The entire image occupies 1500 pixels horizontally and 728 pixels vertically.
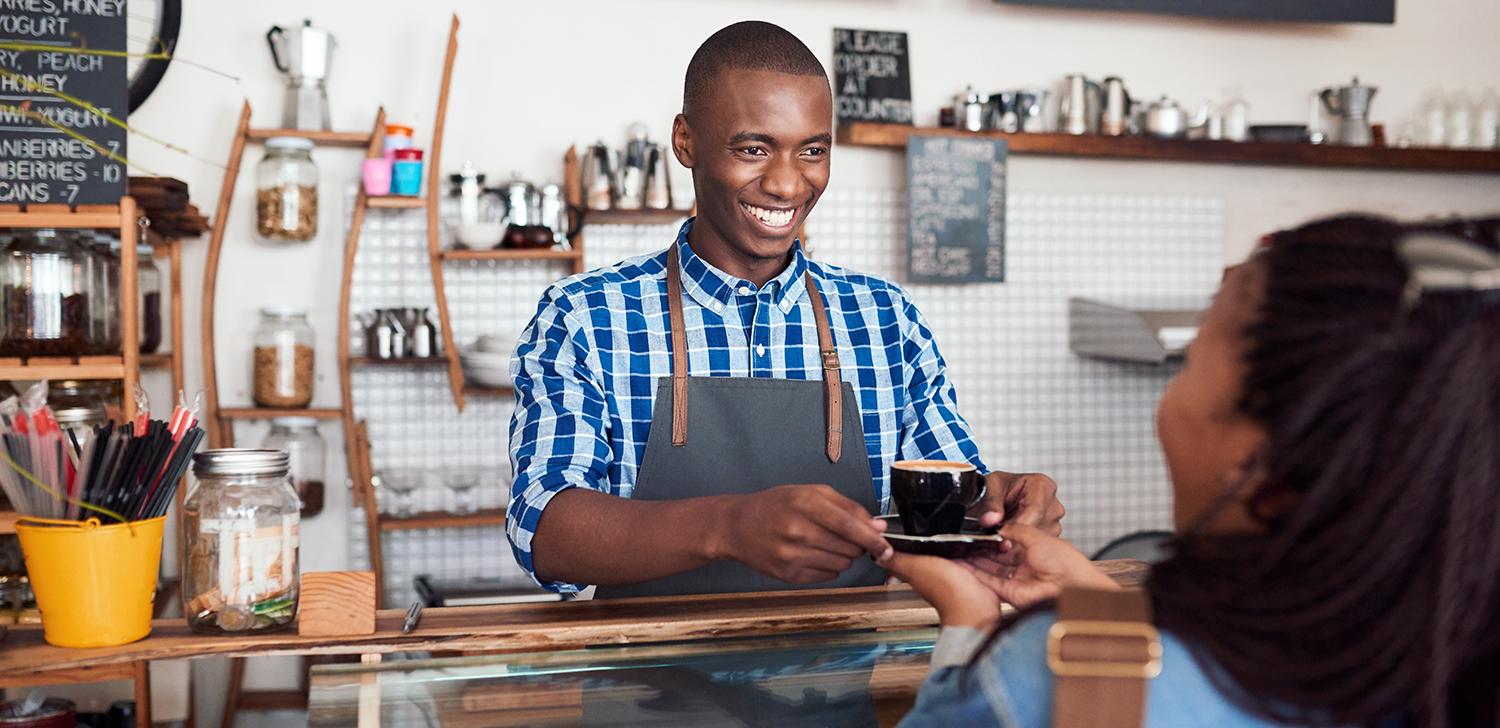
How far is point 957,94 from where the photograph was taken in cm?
432

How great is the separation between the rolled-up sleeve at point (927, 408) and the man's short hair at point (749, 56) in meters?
0.46

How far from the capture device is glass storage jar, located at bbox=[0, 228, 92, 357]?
2816 millimetres

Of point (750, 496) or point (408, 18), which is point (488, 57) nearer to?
point (408, 18)

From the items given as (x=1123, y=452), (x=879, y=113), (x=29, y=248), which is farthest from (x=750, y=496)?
(x=1123, y=452)

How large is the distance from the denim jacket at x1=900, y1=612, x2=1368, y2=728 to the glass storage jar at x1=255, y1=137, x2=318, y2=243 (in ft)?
10.5

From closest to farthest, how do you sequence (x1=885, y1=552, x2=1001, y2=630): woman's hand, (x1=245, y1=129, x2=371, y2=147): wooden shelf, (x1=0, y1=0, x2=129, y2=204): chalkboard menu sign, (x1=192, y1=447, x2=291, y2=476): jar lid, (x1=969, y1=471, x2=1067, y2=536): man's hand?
(x1=885, y1=552, x2=1001, y2=630): woman's hand < (x1=192, y1=447, x2=291, y2=476): jar lid < (x1=969, y1=471, x2=1067, y2=536): man's hand < (x1=0, y1=0, x2=129, y2=204): chalkboard menu sign < (x1=245, y1=129, x2=371, y2=147): wooden shelf

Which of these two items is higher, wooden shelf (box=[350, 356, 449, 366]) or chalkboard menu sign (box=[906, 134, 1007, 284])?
chalkboard menu sign (box=[906, 134, 1007, 284])

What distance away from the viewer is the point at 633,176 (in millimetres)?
3773

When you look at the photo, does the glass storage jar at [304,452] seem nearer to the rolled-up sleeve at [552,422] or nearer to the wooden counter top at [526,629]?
the rolled-up sleeve at [552,422]

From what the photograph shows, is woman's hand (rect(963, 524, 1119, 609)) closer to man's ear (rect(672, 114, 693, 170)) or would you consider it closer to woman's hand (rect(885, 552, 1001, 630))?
woman's hand (rect(885, 552, 1001, 630))

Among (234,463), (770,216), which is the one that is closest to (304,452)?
(770,216)

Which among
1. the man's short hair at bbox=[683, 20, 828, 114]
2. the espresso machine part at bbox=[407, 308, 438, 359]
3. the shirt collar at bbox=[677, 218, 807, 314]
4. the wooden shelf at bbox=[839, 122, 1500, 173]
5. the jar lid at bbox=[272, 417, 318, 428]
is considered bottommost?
the jar lid at bbox=[272, 417, 318, 428]

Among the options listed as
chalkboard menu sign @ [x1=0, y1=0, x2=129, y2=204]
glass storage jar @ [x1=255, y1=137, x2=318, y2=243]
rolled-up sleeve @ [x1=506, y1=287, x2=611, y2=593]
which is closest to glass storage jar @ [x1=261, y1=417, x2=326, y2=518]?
glass storage jar @ [x1=255, y1=137, x2=318, y2=243]

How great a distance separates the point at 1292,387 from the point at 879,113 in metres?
3.50
